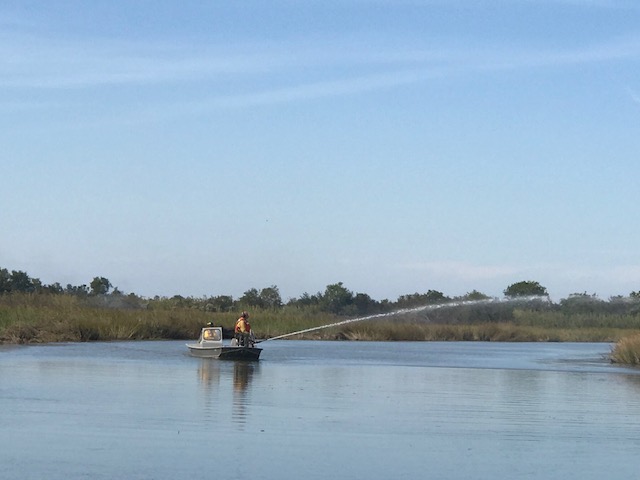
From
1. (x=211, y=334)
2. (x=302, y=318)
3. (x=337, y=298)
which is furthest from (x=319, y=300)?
(x=211, y=334)

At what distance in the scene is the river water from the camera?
16766 millimetres

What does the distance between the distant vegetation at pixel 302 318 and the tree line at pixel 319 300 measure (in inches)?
6.2

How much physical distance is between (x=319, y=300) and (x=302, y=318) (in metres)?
47.9

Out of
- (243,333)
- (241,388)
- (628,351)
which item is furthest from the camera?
(628,351)

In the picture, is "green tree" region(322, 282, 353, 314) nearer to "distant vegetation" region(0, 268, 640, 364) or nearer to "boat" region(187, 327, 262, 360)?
"distant vegetation" region(0, 268, 640, 364)

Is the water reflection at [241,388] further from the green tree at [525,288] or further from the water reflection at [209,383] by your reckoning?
the green tree at [525,288]

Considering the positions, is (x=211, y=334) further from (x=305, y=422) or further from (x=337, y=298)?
(x=337, y=298)

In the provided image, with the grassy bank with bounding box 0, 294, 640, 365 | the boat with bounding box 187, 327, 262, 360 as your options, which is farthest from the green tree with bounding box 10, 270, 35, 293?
the boat with bounding box 187, 327, 262, 360

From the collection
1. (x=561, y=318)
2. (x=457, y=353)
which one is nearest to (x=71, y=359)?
(x=457, y=353)

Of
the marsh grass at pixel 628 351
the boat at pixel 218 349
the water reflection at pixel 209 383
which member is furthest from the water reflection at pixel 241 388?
the marsh grass at pixel 628 351

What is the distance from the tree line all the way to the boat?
22.6 metres

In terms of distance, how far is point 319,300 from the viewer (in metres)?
118

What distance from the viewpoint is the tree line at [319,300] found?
8231 cm

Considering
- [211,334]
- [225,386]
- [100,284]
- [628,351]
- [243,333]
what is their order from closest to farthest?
1. [225,386]
2. [243,333]
3. [211,334]
4. [628,351]
5. [100,284]
